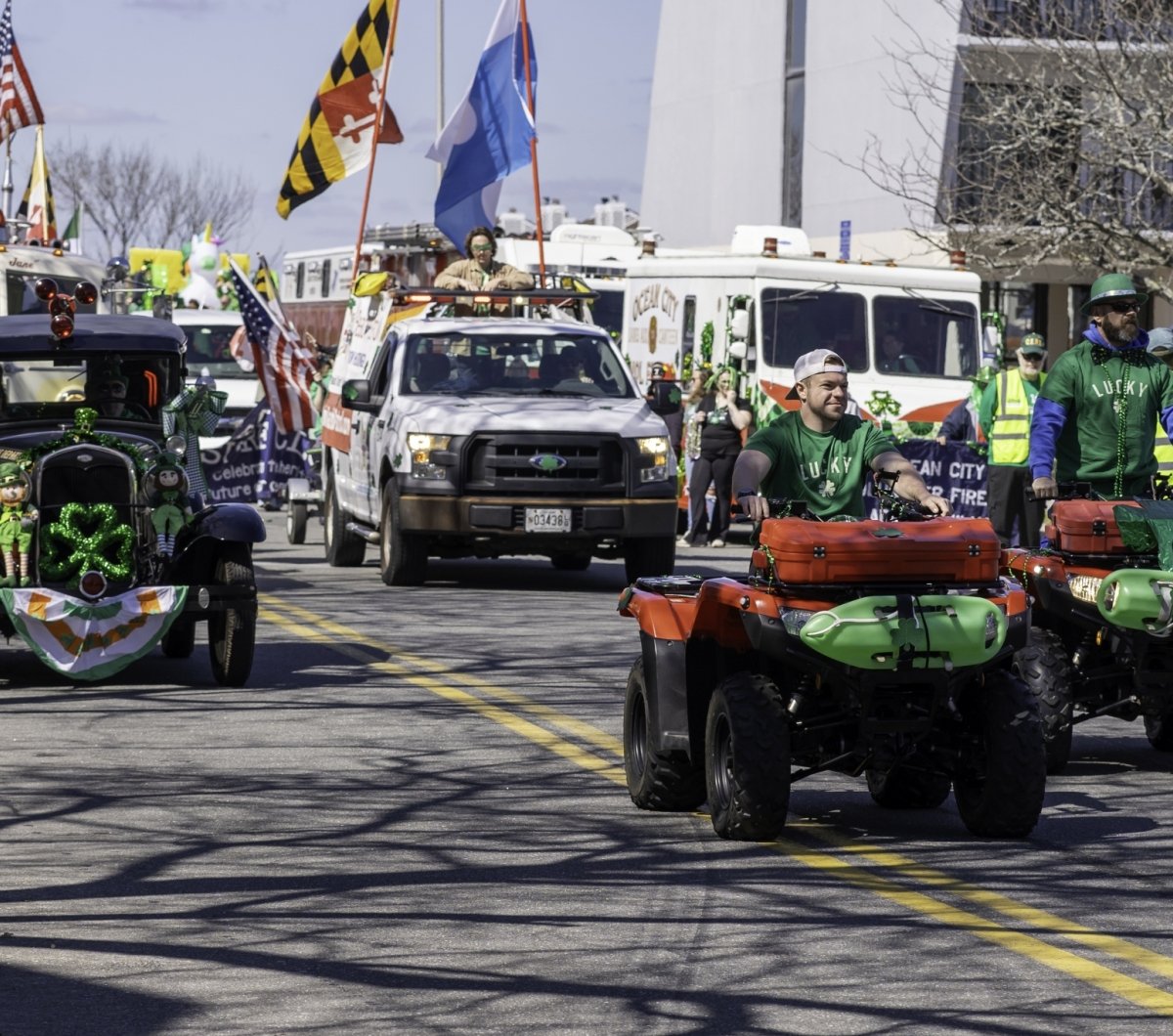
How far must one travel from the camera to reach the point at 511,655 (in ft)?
47.3

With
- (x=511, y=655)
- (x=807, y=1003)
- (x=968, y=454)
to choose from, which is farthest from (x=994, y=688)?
(x=968, y=454)

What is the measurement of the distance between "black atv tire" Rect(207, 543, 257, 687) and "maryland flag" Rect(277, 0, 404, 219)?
14.7 m

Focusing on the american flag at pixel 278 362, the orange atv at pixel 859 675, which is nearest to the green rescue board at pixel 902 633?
the orange atv at pixel 859 675

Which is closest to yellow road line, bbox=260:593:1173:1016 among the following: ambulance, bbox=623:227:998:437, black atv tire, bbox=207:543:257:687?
black atv tire, bbox=207:543:257:687

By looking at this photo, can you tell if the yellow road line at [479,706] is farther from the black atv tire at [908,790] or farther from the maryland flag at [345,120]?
the maryland flag at [345,120]

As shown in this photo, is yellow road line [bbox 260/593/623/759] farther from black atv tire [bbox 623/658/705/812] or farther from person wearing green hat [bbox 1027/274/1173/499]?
person wearing green hat [bbox 1027/274/1173/499]

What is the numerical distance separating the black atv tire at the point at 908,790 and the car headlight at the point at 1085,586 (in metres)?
1.22

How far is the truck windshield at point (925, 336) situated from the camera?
2466cm

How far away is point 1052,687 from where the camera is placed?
10.2m

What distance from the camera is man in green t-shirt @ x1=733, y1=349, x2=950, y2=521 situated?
30.1ft

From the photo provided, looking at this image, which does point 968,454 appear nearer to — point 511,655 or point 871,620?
point 511,655

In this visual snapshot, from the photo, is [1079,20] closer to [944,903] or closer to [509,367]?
[509,367]

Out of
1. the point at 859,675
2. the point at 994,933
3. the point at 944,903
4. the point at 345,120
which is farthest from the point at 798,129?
the point at 994,933

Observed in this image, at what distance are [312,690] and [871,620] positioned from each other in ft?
17.1
